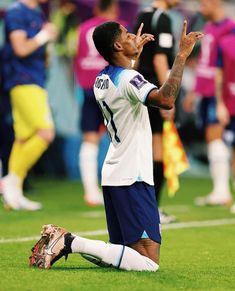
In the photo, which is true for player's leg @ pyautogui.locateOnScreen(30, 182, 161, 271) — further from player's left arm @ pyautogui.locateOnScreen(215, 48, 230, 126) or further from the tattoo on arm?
player's left arm @ pyautogui.locateOnScreen(215, 48, 230, 126)

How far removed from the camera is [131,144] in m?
6.80

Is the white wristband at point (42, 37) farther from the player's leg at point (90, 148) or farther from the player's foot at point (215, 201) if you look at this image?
the player's foot at point (215, 201)

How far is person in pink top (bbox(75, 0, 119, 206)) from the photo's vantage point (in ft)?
39.9

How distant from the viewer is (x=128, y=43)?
685 cm

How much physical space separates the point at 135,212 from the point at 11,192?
184 inches

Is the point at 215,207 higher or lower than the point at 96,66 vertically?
lower

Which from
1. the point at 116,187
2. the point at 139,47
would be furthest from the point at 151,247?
the point at 139,47

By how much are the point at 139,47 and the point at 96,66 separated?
5520 mm

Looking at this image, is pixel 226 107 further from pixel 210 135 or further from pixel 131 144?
pixel 131 144

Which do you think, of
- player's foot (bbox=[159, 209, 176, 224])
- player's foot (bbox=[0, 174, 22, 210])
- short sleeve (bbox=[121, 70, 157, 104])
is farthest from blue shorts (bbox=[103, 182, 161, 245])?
player's foot (bbox=[0, 174, 22, 210])

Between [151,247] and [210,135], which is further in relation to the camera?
[210,135]

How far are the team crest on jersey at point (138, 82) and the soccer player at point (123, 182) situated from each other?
0.05 metres

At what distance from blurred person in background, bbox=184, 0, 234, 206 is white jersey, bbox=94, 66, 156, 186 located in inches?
206

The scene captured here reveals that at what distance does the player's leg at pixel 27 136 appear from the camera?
11.3m
